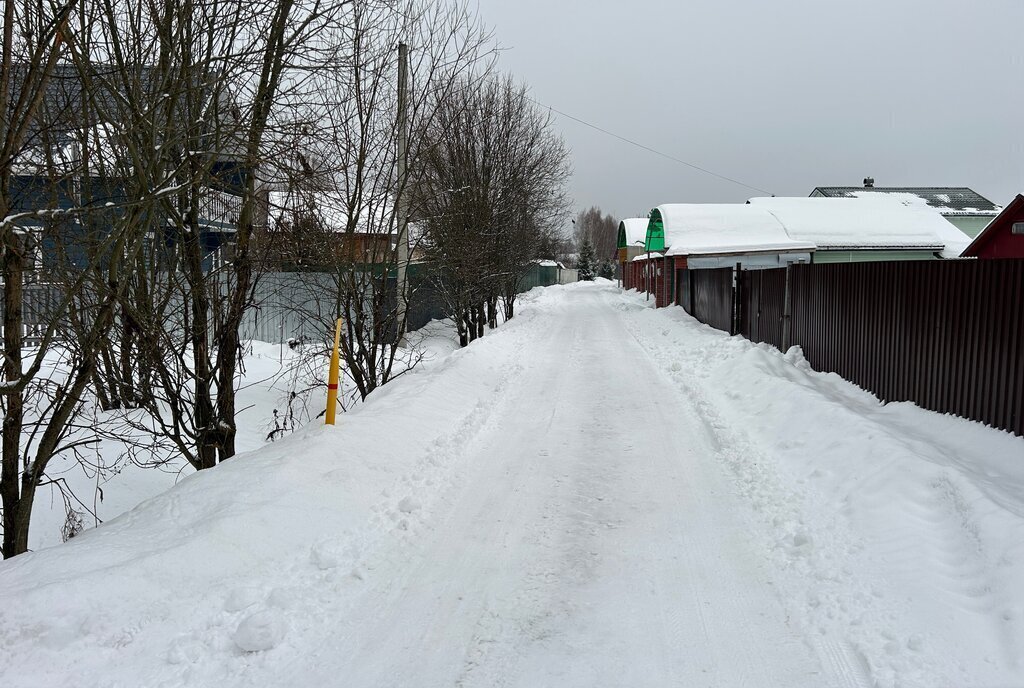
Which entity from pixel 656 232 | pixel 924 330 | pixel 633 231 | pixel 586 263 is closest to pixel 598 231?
pixel 586 263

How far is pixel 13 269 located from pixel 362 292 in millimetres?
5098

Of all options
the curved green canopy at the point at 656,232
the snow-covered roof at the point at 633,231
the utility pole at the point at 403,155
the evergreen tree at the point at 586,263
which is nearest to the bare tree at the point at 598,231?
the evergreen tree at the point at 586,263

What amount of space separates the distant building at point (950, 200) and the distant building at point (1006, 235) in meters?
23.5

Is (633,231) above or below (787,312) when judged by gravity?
above

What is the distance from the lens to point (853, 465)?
5.61 m

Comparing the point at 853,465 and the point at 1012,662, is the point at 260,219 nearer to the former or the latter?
the point at 853,465

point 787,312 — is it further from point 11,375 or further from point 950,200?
point 950,200

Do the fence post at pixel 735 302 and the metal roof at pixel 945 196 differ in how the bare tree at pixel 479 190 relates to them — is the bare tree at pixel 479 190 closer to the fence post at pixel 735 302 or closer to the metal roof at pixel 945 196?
the fence post at pixel 735 302

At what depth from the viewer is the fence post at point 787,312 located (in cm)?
1224

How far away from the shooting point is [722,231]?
1075 inches

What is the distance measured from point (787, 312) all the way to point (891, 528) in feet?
27.9

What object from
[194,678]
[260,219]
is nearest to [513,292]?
[260,219]

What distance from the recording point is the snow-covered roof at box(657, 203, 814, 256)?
2566 centimetres

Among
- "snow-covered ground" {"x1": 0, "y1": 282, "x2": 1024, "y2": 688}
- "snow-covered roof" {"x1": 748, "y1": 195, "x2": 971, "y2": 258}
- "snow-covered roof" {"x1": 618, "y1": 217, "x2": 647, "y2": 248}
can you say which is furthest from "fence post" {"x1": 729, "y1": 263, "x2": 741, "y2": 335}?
"snow-covered roof" {"x1": 618, "y1": 217, "x2": 647, "y2": 248}
